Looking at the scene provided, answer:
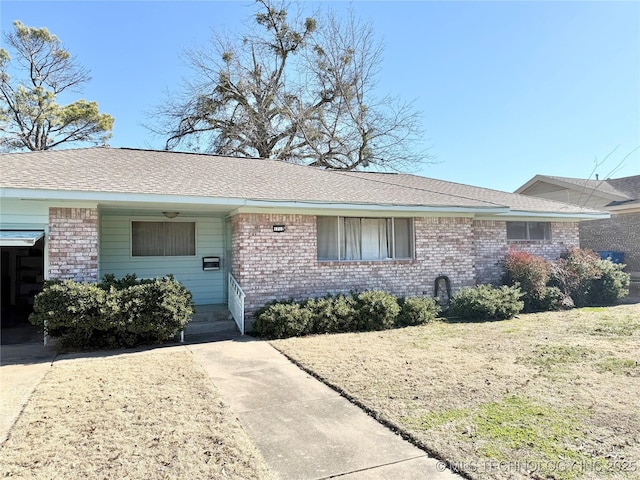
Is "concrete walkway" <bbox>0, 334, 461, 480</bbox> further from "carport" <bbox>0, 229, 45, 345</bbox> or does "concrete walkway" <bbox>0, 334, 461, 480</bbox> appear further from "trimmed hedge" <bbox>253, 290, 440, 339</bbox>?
"carport" <bbox>0, 229, 45, 345</bbox>

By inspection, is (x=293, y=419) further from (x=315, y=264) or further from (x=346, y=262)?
(x=346, y=262)

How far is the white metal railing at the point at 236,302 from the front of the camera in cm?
846

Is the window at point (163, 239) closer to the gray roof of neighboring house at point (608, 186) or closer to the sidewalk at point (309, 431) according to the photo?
the sidewalk at point (309, 431)

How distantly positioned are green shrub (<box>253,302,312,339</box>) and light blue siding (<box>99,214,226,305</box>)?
101 inches

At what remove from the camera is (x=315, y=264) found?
9.52m

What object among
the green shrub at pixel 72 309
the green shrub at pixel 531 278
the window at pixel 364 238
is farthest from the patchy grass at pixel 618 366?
the green shrub at pixel 72 309

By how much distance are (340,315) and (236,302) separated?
233 cm

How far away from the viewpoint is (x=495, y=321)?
9500mm

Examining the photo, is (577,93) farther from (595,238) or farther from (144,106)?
(144,106)

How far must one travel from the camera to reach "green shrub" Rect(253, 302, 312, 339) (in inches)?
313

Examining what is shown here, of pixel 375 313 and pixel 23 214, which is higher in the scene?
pixel 23 214

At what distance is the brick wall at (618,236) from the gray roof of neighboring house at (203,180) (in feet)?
19.0

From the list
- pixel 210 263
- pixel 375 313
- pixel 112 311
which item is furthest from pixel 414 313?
pixel 112 311

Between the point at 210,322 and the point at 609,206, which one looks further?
the point at 609,206
